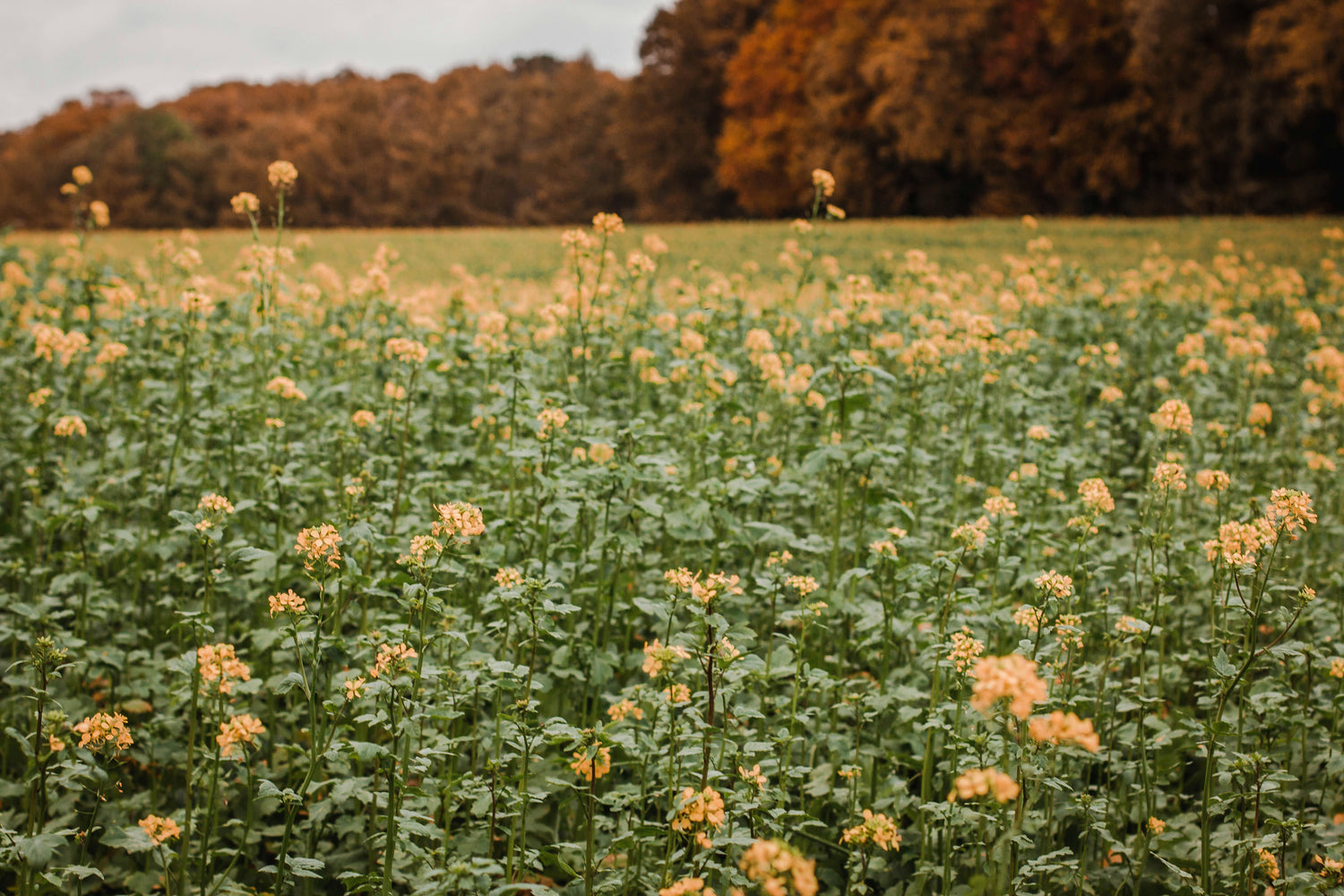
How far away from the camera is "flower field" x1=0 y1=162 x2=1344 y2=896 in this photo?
2.33 m

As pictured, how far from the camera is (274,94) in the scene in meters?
70.1

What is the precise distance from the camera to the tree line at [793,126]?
27859 mm

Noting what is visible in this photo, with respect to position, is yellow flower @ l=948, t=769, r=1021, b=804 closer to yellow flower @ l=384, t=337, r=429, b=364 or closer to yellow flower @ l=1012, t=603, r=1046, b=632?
yellow flower @ l=1012, t=603, r=1046, b=632

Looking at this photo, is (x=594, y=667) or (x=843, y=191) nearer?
(x=594, y=667)

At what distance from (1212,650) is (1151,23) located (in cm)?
3007

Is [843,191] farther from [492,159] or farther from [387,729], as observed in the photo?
[387,729]

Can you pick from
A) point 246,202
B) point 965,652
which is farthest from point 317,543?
point 246,202

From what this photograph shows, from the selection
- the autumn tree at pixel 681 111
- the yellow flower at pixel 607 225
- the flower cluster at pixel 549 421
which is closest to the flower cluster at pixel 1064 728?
the flower cluster at pixel 549 421

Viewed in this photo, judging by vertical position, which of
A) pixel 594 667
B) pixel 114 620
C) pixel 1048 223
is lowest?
pixel 114 620

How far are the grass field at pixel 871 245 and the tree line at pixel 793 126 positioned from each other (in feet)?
24.9

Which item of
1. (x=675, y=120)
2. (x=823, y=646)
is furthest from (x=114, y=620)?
(x=675, y=120)

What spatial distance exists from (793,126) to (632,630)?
4483 cm

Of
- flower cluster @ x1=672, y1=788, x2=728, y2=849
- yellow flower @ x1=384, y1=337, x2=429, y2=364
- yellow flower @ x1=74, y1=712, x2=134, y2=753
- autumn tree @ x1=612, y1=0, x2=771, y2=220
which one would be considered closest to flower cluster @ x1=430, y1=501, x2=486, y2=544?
flower cluster @ x1=672, y1=788, x2=728, y2=849

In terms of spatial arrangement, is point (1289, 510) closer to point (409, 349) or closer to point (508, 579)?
point (508, 579)
